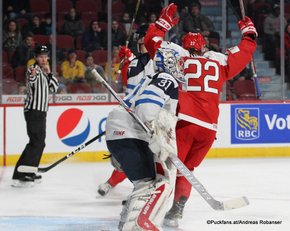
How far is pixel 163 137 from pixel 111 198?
1.94 meters

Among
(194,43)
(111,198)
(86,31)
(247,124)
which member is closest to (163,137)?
(194,43)

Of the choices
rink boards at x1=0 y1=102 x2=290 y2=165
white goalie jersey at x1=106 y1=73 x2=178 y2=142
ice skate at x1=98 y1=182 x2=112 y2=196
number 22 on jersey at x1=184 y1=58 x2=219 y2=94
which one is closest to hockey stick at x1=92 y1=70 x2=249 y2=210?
white goalie jersey at x1=106 y1=73 x2=178 y2=142

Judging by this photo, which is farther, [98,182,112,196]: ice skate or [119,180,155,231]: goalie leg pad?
[98,182,112,196]: ice skate

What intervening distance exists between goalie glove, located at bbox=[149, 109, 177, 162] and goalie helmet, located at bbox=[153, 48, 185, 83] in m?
0.20

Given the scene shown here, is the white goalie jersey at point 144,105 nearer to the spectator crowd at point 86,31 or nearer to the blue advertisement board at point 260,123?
the spectator crowd at point 86,31

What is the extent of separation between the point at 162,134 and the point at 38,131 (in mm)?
2750

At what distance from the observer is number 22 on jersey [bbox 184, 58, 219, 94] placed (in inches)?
203

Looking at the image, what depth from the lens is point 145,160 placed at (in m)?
4.30

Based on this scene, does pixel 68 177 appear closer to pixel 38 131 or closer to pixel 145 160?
pixel 38 131

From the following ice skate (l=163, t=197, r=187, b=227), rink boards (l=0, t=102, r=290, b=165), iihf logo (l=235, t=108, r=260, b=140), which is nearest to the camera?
ice skate (l=163, t=197, r=187, b=227)

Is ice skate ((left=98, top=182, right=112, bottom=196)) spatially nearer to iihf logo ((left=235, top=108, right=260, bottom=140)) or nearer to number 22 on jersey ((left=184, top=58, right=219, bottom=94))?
number 22 on jersey ((left=184, top=58, right=219, bottom=94))

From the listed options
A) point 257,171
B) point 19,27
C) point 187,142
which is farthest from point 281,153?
point 187,142

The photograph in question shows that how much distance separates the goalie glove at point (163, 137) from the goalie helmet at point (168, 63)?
200 millimetres

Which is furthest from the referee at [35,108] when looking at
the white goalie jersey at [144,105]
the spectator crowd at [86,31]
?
the white goalie jersey at [144,105]
